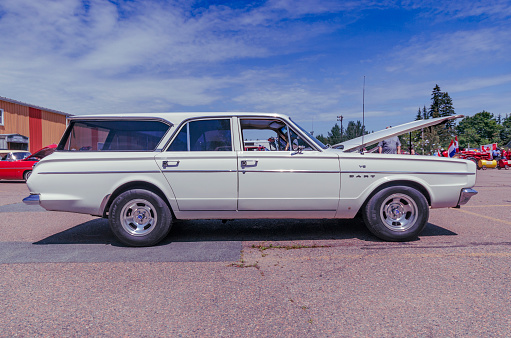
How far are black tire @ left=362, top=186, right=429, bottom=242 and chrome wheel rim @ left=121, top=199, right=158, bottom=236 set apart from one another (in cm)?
275

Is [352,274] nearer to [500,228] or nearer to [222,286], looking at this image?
[222,286]

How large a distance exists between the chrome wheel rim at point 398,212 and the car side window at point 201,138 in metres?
2.18

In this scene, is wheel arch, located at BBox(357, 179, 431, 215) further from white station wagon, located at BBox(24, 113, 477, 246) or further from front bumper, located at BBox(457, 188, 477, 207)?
front bumper, located at BBox(457, 188, 477, 207)

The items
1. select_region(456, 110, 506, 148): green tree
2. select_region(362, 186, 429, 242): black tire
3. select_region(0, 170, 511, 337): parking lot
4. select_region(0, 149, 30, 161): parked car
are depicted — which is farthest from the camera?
select_region(456, 110, 506, 148): green tree

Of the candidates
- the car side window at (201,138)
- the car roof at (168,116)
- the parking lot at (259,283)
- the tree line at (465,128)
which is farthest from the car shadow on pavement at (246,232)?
the tree line at (465,128)

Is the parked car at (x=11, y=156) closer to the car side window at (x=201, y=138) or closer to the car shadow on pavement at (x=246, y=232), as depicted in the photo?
the car shadow on pavement at (x=246, y=232)

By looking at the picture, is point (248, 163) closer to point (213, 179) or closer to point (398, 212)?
point (213, 179)

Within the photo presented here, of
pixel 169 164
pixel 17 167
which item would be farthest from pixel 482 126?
pixel 169 164

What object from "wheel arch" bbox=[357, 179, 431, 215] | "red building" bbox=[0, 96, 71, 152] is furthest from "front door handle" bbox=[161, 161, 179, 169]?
"red building" bbox=[0, 96, 71, 152]

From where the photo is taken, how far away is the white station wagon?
181 inches

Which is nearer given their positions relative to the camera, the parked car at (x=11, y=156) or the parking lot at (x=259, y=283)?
the parking lot at (x=259, y=283)

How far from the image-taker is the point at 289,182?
4.63m

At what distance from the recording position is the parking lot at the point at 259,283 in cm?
259

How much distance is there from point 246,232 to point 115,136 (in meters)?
2.26
